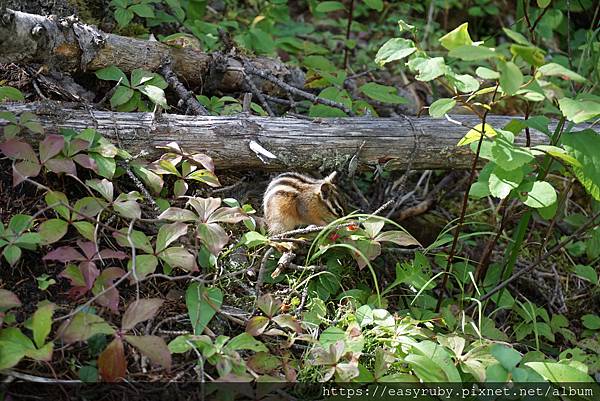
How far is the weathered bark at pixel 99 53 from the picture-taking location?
300 centimetres

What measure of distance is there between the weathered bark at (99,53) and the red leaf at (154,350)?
157 cm

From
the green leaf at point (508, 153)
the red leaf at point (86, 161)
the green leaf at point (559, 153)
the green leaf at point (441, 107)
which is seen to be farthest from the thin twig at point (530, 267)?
the red leaf at point (86, 161)

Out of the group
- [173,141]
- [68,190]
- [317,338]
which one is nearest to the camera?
[317,338]

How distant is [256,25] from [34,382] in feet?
11.9

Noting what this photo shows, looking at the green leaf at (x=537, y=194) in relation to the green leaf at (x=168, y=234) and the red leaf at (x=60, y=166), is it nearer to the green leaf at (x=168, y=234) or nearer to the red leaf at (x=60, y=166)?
the green leaf at (x=168, y=234)

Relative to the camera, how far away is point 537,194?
278cm

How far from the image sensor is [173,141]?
324 cm

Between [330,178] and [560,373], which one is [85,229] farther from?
[560,373]

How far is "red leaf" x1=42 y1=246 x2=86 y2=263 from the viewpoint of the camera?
2536 mm

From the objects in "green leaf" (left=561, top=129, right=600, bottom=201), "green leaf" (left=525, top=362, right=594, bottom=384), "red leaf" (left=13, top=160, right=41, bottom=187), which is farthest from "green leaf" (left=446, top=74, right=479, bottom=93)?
"red leaf" (left=13, top=160, right=41, bottom=187)

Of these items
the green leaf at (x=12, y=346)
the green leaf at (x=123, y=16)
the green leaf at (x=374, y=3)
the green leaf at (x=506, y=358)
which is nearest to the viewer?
the green leaf at (x=12, y=346)

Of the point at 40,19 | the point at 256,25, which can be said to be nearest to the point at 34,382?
the point at 40,19

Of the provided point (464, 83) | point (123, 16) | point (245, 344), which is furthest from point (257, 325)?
point (123, 16)

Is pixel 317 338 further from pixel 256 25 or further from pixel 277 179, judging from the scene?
pixel 256 25
